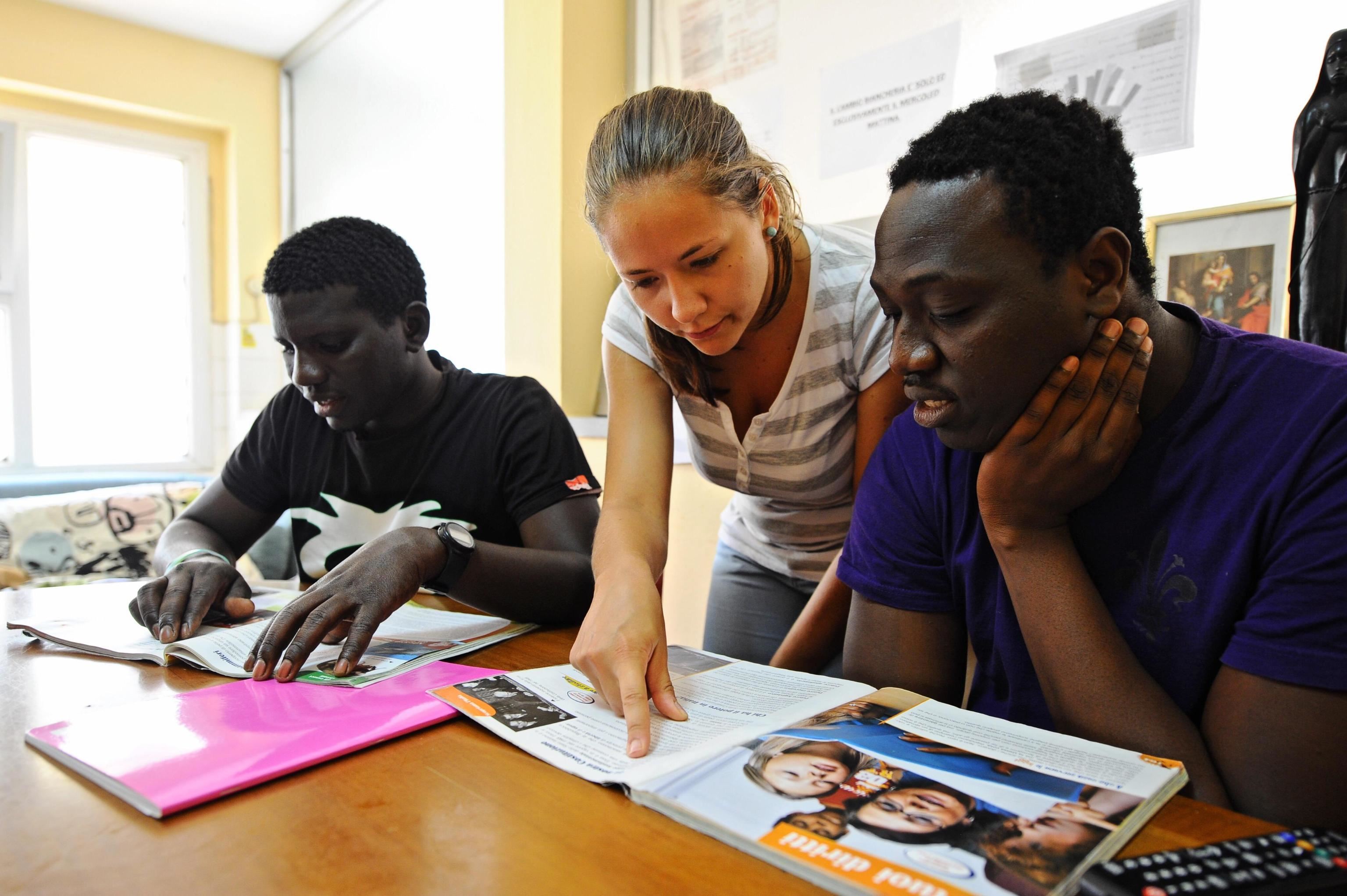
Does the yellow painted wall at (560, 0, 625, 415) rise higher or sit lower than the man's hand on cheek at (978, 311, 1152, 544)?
higher

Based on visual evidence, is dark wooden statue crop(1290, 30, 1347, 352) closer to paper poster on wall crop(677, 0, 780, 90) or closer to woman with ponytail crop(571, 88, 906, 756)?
woman with ponytail crop(571, 88, 906, 756)

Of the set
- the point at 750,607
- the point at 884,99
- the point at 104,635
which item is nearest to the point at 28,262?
the point at 104,635

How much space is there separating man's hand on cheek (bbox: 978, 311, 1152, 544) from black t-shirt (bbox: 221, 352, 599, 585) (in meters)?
0.73

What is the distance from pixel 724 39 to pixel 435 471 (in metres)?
1.45

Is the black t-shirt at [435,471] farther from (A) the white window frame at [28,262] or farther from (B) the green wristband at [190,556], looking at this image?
(A) the white window frame at [28,262]

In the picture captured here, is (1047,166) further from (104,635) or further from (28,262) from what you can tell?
(28,262)

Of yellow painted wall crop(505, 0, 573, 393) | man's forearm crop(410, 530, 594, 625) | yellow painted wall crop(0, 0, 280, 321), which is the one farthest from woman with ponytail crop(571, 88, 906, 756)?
yellow painted wall crop(0, 0, 280, 321)

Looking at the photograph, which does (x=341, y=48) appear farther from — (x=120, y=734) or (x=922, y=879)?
(x=922, y=879)

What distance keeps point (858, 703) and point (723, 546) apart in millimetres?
787

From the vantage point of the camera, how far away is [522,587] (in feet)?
3.66

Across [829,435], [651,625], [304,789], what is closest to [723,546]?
[829,435]

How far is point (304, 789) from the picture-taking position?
60 cm

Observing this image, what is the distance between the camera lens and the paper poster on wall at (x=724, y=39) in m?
2.14

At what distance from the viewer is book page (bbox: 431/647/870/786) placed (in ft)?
2.07
